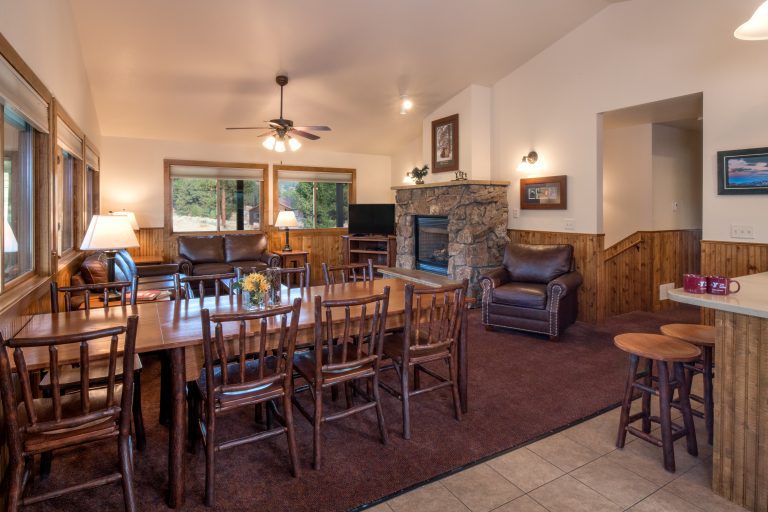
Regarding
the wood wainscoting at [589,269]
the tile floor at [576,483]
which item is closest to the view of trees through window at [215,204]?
the wood wainscoting at [589,269]

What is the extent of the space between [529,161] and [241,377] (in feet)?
15.3

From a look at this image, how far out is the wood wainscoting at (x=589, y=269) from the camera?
492 centimetres

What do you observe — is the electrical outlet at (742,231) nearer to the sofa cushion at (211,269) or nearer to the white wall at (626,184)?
the white wall at (626,184)

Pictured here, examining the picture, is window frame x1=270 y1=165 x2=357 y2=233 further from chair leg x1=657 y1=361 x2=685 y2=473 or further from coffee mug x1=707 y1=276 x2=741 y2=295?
coffee mug x1=707 y1=276 x2=741 y2=295

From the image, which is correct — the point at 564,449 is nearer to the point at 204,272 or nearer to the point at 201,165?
the point at 204,272

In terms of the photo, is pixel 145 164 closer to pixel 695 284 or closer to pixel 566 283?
pixel 566 283

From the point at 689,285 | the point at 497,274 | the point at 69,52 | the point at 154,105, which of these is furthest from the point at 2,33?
the point at 497,274

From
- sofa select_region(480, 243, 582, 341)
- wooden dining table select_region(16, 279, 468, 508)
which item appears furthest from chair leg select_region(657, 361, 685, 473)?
sofa select_region(480, 243, 582, 341)

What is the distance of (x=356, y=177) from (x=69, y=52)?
5.25 m

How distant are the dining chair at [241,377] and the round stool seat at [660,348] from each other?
1.80 m

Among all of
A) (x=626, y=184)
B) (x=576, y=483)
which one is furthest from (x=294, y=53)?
(x=576, y=483)

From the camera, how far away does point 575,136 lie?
5.05m

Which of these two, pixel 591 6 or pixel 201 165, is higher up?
pixel 591 6

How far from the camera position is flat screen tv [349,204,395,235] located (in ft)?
24.8
